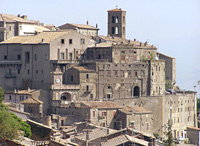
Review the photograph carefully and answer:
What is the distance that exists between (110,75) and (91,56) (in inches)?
155

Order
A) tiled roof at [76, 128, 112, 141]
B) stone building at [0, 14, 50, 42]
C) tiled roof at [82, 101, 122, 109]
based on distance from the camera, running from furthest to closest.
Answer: stone building at [0, 14, 50, 42]
tiled roof at [82, 101, 122, 109]
tiled roof at [76, 128, 112, 141]

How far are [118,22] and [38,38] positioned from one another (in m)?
17.1

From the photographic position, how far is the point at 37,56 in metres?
91.7

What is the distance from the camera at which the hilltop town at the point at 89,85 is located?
3356 inches

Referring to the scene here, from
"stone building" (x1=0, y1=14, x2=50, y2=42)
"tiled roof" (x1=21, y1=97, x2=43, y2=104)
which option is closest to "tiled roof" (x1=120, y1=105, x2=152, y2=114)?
"tiled roof" (x1=21, y1=97, x2=43, y2=104)

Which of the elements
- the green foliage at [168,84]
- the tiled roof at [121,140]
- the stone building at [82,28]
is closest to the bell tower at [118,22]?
the stone building at [82,28]

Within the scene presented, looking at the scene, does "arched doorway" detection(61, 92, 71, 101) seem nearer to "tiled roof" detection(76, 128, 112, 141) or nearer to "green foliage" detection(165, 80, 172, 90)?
"tiled roof" detection(76, 128, 112, 141)

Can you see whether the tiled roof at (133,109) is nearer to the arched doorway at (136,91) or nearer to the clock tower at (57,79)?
the arched doorway at (136,91)

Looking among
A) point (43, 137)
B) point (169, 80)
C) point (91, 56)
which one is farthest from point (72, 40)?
point (43, 137)

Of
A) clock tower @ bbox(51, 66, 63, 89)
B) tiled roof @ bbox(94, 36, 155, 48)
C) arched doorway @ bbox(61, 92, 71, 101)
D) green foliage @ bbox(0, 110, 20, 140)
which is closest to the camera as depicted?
green foliage @ bbox(0, 110, 20, 140)

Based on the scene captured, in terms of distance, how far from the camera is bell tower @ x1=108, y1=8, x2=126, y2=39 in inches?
4203

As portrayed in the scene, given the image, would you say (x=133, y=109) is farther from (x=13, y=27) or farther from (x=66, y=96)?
(x=13, y=27)

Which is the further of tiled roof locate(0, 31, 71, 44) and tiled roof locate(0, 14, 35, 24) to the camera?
tiled roof locate(0, 14, 35, 24)

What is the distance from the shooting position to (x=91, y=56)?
9412cm
